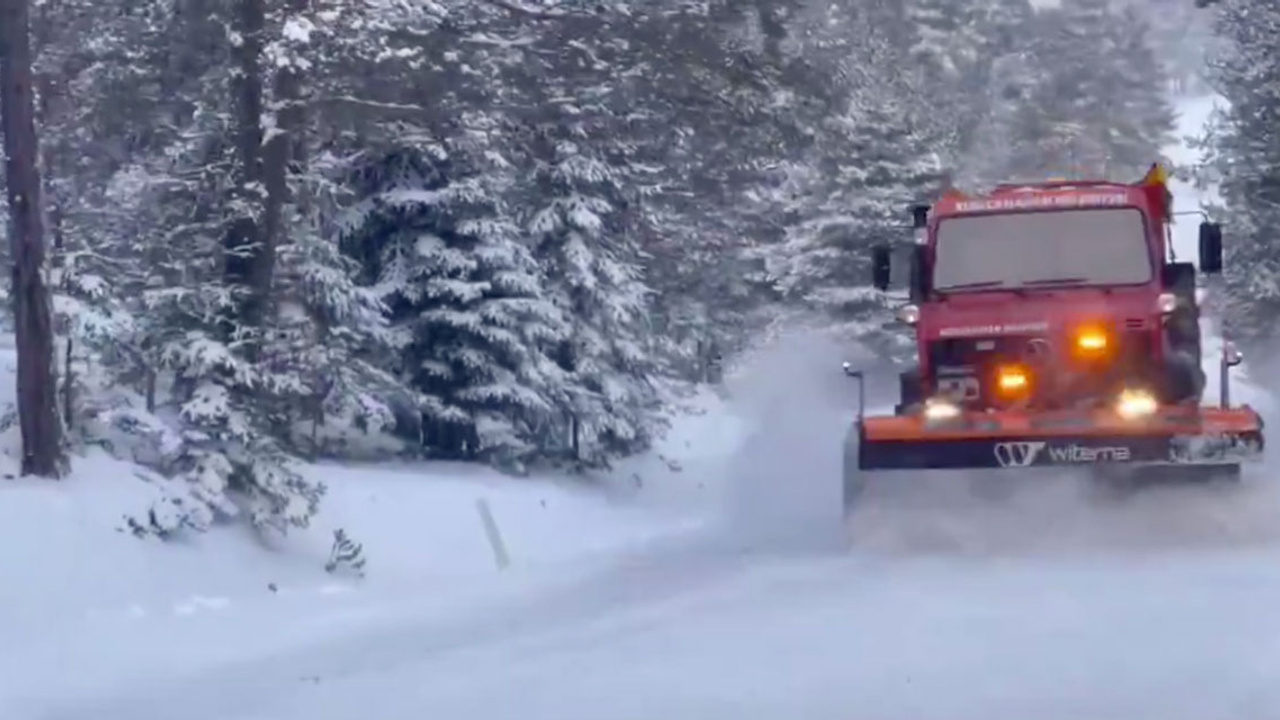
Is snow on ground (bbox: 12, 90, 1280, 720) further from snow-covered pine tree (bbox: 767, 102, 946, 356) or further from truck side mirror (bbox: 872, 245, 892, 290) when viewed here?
snow-covered pine tree (bbox: 767, 102, 946, 356)

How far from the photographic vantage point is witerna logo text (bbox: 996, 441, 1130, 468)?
45.5 feet

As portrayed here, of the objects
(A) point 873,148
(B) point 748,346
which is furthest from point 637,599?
(B) point 748,346

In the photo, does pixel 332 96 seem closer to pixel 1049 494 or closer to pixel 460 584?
pixel 460 584

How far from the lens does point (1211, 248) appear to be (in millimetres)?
14859

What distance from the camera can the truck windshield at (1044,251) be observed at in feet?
52.0

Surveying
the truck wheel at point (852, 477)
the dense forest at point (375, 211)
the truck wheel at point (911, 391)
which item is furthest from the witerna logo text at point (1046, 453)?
the dense forest at point (375, 211)

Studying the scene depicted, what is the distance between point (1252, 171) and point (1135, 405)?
20766mm

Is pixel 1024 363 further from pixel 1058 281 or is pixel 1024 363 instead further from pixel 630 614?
pixel 630 614

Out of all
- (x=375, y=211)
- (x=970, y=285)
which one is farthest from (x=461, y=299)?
(x=970, y=285)

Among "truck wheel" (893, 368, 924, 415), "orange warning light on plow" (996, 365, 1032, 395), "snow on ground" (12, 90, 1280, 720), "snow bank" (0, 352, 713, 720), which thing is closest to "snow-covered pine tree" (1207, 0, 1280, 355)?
"truck wheel" (893, 368, 924, 415)

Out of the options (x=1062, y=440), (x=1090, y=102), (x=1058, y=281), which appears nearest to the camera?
(x=1062, y=440)

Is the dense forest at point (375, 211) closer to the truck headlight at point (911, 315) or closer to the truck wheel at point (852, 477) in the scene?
the truck headlight at point (911, 315)

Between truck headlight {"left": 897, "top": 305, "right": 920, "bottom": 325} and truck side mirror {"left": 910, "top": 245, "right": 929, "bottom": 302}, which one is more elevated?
truck side mirror {"left": 910, "top": 245, "right": 929, "bottom": 302}

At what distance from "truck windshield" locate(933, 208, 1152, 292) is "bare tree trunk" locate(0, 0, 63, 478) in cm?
733
